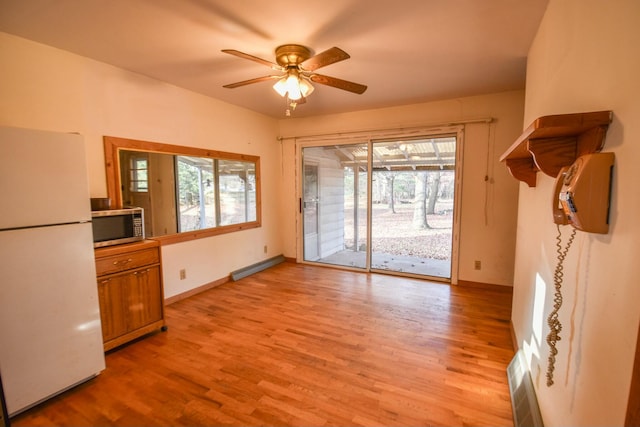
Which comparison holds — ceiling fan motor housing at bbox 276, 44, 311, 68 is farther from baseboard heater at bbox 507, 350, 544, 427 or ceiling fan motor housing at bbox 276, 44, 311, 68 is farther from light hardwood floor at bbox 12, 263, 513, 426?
baseboard heater at bbox 507, 350, 544, 427

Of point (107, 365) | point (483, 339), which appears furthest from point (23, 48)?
point (483, 339)

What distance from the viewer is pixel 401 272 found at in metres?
4.18

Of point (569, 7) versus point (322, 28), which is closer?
point (569, 7)

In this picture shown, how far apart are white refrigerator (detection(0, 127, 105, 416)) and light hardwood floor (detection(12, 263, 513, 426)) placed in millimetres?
223

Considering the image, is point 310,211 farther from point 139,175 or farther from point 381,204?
point 139,175

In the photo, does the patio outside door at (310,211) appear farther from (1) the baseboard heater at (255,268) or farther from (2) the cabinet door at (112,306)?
(2) the cabinet door at (112,306)

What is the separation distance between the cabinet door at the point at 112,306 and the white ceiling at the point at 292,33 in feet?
6.19

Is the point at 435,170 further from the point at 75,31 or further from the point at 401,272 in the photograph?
the point at 75,31

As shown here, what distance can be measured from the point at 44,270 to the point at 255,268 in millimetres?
2756

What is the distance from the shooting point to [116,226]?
2.35 m

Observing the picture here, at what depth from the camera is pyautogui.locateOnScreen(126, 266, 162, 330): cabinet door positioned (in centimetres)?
236

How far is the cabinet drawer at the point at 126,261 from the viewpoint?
2170 millimetres

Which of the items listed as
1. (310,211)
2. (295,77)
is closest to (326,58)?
(295,77)

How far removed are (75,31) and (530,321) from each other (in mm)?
3811
